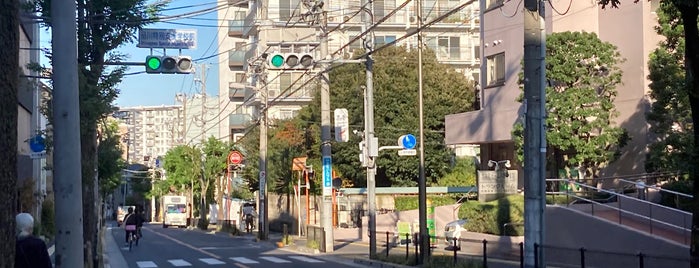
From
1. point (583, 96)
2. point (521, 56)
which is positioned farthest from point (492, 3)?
point (583, 96)

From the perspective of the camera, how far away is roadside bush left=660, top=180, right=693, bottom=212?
856 inches

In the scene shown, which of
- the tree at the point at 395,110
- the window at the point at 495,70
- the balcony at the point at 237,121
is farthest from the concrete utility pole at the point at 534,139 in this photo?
the balcony at the point at 237,121

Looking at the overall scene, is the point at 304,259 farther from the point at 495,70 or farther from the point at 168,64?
the point at 168,64

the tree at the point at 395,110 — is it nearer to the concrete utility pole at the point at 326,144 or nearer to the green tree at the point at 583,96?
the concrete utility pole at the point at 326,144

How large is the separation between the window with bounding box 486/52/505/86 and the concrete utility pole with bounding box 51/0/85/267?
2559 cm

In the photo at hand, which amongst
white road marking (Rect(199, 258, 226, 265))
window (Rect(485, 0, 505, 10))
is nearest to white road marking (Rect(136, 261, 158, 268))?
white road marking (Rect(199, 258, 226, 265))

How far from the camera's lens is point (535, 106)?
14438 millimetres

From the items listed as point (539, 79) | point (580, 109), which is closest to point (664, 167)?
point (580, 109)

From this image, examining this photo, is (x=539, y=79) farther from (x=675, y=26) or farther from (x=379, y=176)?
(x=379, y=176)

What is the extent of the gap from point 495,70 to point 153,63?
19157 millimetres

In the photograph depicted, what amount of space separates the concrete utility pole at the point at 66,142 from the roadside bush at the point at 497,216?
18415 millimetres

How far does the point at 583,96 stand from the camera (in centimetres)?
2708

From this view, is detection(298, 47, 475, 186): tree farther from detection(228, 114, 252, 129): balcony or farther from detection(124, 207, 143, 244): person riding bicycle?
detection(228, 114, 252, 129): balcony

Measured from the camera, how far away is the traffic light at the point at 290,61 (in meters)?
24.6
